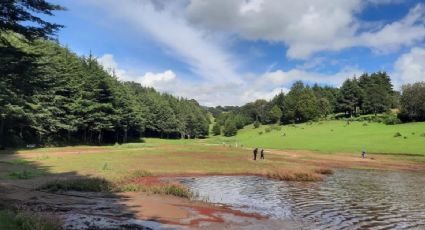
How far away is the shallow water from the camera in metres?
20.9

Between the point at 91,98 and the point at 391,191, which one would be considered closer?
the point at 391,191

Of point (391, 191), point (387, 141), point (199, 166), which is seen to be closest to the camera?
point (391, 191)

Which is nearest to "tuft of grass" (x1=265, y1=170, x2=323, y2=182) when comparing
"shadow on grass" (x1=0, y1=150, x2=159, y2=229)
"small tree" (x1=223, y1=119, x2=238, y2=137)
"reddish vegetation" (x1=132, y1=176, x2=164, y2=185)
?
"reddish vegetation" (x1=132, y1=176, x2=164, y2=185)

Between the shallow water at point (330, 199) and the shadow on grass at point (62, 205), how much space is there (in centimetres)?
668

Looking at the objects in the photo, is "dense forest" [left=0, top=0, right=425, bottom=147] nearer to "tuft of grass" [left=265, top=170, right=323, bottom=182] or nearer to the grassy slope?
the grassy slope

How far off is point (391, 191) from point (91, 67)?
8030 cm

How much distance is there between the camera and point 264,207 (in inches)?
942

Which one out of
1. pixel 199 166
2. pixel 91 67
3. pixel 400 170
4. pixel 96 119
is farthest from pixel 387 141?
pixel 91 67

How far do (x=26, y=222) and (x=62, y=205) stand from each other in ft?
23.6

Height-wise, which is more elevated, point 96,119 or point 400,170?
point 96,119

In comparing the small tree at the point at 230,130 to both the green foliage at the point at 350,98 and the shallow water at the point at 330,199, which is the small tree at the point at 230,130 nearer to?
the green foliage at the point at 350,98

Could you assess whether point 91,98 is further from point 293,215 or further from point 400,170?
point 293,215

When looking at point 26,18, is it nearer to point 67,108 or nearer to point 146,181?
point 146,181

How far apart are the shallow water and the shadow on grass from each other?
6677 millimetres
